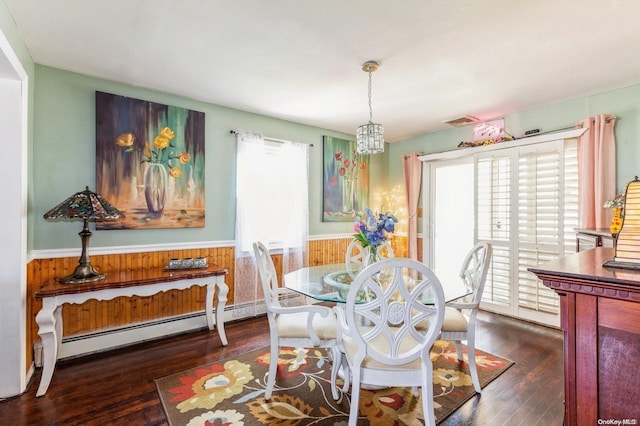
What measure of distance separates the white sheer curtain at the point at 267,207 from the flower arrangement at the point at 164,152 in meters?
0.66

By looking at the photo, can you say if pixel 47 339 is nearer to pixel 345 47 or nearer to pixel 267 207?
pixel 267 207

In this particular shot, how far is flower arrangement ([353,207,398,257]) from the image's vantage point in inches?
89.5

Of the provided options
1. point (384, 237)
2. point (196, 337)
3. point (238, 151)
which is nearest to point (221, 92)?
point (238, 151)

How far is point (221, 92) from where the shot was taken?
3189 mm

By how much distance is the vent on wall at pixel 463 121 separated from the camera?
157 inches

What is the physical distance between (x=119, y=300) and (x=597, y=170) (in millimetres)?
4919

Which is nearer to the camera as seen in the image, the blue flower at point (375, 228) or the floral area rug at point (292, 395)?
the floral area rug at point (292, 395)

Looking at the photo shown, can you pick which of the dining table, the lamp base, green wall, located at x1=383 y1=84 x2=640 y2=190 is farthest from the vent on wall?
the lamp base

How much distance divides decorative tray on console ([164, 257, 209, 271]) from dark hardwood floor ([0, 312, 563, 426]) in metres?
0.75

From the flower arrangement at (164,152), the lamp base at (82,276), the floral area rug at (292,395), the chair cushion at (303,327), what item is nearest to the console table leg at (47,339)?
the lamp base at (82,276)

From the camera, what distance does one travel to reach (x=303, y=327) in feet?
7.02

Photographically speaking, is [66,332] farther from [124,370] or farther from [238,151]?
[238,151]

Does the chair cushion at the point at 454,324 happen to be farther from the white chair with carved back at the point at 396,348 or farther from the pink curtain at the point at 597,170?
the pink curtain at the point at 597,170

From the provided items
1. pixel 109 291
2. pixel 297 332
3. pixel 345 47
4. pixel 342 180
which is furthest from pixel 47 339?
pixel 342 180
